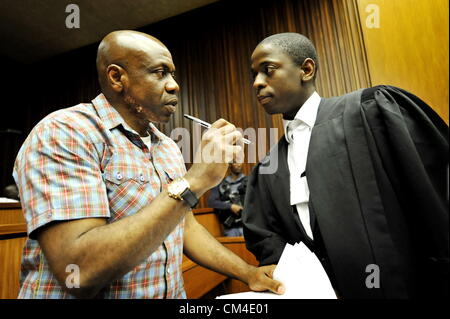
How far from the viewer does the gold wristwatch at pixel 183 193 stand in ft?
1.83

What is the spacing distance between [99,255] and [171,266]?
282 millimetres

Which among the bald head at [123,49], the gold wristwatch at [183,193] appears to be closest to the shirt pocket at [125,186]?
the gold wristwatch at [183,193]

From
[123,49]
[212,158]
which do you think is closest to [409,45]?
[212,158]

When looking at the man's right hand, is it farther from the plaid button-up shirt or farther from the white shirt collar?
the white shirt collar

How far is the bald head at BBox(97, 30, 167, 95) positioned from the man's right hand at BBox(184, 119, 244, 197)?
380 mm

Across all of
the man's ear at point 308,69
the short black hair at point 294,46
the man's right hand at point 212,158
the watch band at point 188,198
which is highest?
the short black hair at point 294,46

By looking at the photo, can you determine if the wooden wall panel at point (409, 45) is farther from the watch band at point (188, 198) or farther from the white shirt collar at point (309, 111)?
the watch band at point (188, 198)

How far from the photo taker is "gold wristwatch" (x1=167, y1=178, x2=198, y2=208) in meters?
0.56

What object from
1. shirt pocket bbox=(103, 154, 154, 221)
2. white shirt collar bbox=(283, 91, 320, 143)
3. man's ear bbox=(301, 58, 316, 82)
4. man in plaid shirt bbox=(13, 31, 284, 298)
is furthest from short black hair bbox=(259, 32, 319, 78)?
shirt pocket bbox=(103, 154, 154, 221)

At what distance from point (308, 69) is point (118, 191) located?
0.82 meters

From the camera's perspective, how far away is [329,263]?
2.33ft

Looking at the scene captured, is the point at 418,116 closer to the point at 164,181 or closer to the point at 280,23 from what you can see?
the point at 164,181

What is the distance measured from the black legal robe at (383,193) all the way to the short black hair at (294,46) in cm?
30

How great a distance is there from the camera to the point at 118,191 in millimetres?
677
